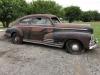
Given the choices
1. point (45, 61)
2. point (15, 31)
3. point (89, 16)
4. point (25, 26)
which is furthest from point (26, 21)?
point (89, 16)

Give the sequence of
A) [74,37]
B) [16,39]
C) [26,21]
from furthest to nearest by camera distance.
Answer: [16,39] < [26,21] < [74,37]

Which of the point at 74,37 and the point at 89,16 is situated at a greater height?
the point at 74,37

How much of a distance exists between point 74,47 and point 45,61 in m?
1.97

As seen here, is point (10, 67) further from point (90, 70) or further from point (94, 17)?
point (94, 17)

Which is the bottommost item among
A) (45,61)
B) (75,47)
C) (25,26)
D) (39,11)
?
(39,11)

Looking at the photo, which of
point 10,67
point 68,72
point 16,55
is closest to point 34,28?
point 16,55

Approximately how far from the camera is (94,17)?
58.5 meters

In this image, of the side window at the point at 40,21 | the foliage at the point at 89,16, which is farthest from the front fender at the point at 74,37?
the foliage at the point at 89,16

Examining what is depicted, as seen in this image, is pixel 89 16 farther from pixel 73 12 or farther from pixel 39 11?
A: pixel 39 11

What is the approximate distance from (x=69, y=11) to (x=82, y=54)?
43020mm

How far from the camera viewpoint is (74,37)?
30.8ft

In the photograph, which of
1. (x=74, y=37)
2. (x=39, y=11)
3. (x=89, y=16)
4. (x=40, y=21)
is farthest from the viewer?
(x=89, y=16)

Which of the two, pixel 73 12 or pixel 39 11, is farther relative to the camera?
pixel 73 12

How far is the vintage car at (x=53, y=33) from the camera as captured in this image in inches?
372
